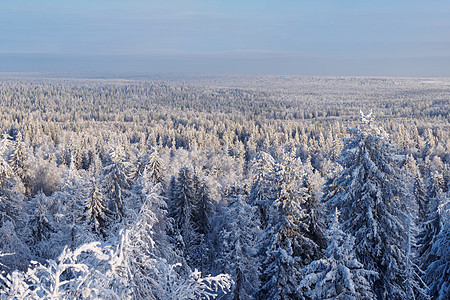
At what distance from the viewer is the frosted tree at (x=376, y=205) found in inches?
565

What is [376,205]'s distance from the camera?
48.5 ft

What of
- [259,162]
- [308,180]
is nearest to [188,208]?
[259,162]

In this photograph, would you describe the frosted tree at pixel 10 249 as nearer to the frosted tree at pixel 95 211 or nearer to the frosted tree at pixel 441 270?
the frosted tree at pixel 95 211

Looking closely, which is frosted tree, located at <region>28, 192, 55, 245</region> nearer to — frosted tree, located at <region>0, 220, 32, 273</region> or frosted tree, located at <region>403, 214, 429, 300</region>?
frosted tree, located at <region>0, 220, 32, 273</region>

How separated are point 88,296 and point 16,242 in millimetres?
18638

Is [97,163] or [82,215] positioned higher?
[82,215]

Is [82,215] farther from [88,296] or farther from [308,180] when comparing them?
[88,296]

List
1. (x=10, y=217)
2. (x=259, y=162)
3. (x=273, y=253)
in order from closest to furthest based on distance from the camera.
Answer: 1. (x=273, y=253)
2. (x=10, y=217)
3. (x=259, y=162)

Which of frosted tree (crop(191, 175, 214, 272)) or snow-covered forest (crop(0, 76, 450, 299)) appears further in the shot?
frosted tree (crop(191, 175, 214, 272))

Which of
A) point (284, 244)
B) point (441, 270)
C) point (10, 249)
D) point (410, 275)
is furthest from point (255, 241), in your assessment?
point (10, 249)

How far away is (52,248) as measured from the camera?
21500mm

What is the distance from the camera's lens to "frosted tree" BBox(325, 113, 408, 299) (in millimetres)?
14352

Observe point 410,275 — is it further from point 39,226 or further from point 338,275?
point 39,226

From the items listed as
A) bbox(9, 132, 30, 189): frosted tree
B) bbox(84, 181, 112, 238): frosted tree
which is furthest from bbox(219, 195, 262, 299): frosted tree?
bbox(9, 132, 30, 189): frosted tree
